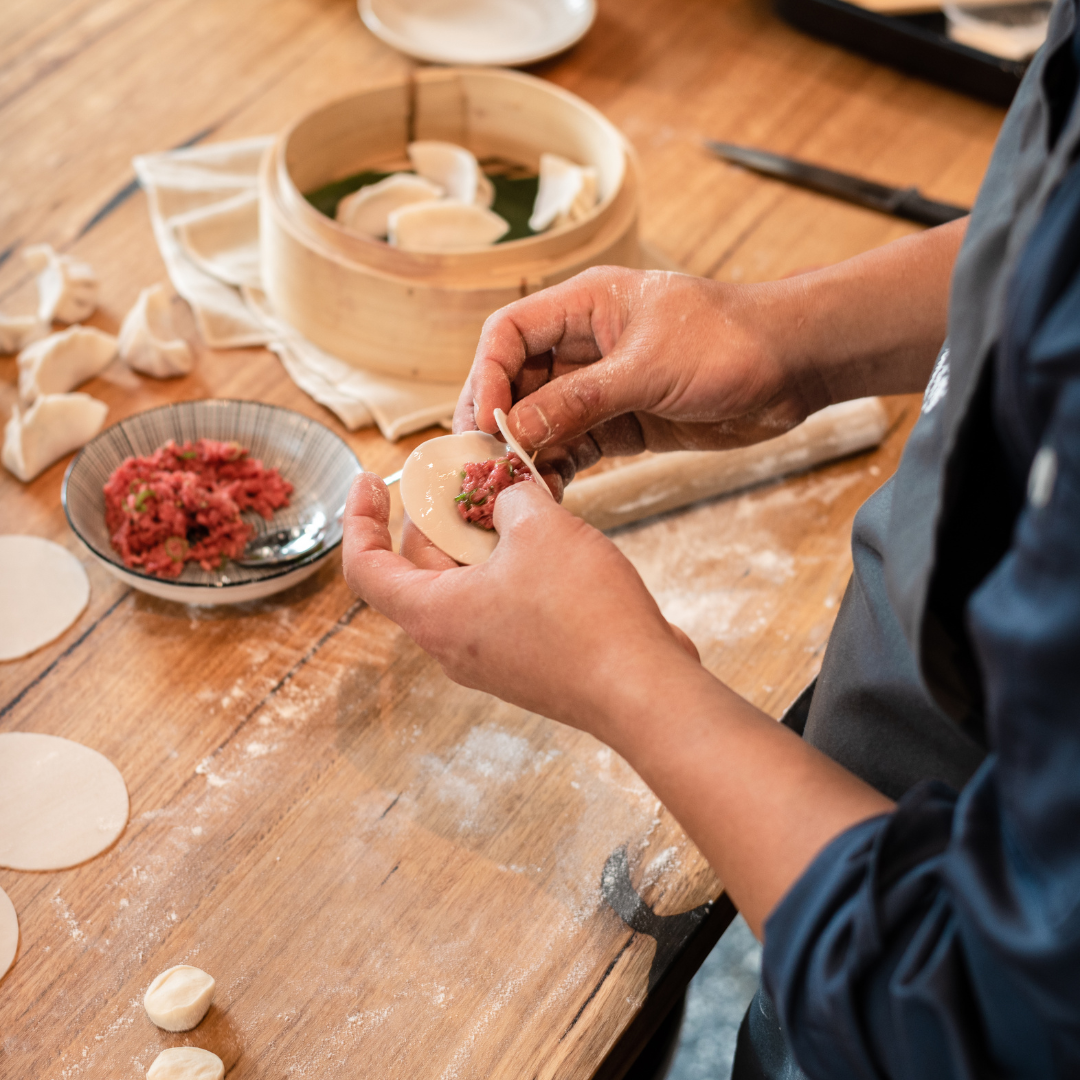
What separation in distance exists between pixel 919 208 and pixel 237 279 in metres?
1.27

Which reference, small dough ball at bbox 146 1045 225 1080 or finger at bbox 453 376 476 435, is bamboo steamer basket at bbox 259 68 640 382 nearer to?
finger at bbox 453 376 476 435

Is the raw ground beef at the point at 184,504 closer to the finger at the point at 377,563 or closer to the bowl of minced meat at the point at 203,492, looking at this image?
the bowl of minced meat at the point at 203,492

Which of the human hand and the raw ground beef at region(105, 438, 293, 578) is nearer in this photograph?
the human hand

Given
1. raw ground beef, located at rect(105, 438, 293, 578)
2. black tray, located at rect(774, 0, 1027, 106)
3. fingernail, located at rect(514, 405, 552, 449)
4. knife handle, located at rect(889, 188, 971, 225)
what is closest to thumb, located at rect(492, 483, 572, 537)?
fingernail, located at rect(514, 405, 552, 449)

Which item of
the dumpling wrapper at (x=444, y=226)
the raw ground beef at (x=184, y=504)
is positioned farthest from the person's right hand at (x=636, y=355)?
the dumpling wrapper at (x=444, y=226)

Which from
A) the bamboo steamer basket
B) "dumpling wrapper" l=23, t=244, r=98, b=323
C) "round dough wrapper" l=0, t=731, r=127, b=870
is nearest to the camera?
"round dough wrapper" l=0, t=731, r=127, b=870

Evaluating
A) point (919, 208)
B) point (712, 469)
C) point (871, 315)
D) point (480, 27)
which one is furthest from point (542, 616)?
point (480, 27)

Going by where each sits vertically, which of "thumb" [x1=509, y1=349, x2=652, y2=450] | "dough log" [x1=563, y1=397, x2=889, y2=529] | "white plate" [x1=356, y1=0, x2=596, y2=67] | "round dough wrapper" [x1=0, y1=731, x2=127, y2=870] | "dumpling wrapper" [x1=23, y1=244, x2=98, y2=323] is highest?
"white plate" [x1=356, y1=0, x2=596, y2=67]

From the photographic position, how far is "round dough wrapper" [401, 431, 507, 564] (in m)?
Result: 1.12

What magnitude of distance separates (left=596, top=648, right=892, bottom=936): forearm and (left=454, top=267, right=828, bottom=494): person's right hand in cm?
42

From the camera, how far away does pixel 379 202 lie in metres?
1.70

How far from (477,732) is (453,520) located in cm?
26

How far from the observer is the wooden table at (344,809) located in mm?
965

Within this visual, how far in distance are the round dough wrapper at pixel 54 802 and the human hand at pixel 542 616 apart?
15.1 inches
